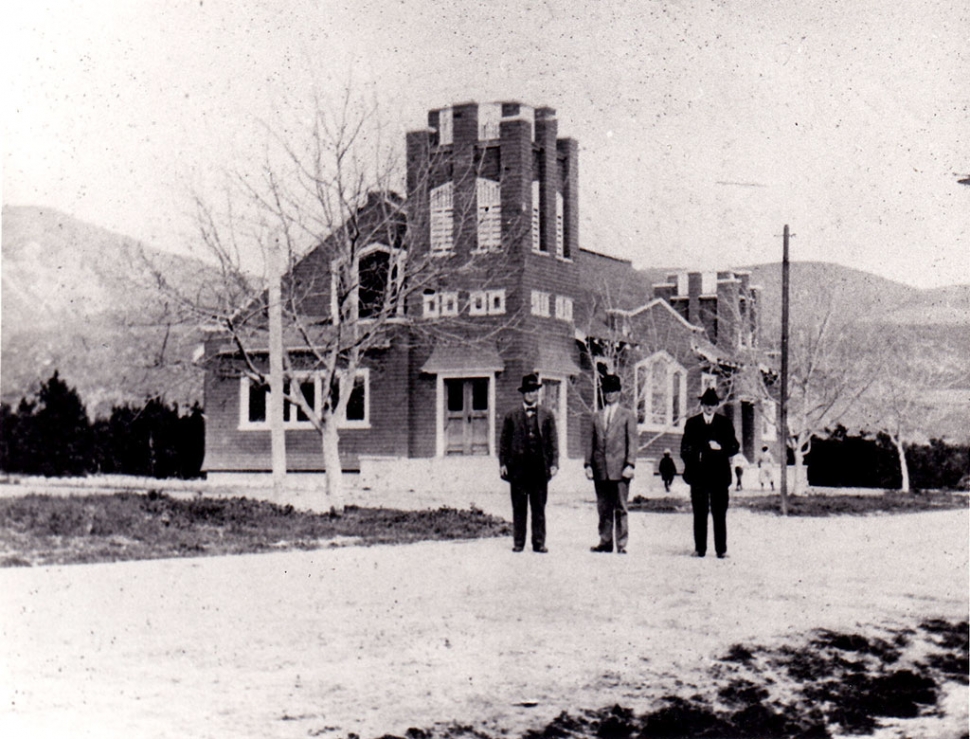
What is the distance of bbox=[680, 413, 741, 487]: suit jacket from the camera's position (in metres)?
10.2

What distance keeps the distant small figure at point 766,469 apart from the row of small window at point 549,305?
8.00 meters

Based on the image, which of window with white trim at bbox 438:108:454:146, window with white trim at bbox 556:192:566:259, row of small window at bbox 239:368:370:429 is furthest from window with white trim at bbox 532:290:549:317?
window with white trim at bbox 438:108:454:146

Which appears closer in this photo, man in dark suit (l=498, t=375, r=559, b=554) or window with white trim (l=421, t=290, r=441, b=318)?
man in dark suit (l=498, t=375, r=559, b=554)

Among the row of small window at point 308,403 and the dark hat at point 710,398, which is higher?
the row of small window at point 308,403

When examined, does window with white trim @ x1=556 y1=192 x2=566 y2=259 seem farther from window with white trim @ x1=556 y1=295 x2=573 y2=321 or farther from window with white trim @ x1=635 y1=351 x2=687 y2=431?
window with white trim @ x1=635 y1=351 x2=687 y2=431

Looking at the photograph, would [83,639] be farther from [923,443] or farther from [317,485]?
[923,443]

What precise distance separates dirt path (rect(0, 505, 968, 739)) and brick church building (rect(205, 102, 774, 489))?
8.08 meters

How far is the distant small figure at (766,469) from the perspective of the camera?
30.0m

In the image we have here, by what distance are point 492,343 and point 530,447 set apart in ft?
42.1

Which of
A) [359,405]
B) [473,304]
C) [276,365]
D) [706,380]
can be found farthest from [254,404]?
[276,365]

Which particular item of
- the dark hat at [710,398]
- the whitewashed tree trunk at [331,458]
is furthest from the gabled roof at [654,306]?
the dark hat at [710,398]

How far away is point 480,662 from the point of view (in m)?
6.75

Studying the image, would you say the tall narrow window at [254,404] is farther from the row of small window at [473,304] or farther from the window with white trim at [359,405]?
the row of small window at [473,304]

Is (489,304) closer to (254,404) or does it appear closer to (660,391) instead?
(660,391)
